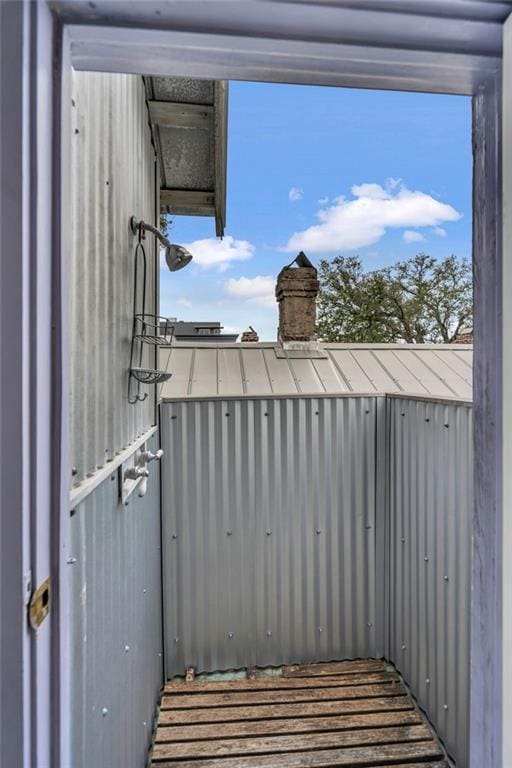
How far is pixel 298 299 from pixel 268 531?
190 cm

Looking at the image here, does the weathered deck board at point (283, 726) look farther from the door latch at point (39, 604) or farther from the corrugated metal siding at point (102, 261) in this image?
the door latch at point (39, 604)

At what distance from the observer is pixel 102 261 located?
1.30 m

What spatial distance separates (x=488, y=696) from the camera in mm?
675

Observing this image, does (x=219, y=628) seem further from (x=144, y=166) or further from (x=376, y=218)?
(x=376, y=218)

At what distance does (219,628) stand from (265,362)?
1.95 m

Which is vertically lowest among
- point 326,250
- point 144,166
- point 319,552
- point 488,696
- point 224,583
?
point 224,583

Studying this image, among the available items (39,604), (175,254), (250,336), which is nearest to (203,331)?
(250,336)

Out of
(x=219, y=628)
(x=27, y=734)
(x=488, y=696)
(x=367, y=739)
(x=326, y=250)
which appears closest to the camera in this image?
(x=27, y=734)

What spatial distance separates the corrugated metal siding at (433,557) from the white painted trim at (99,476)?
1561 millimetres

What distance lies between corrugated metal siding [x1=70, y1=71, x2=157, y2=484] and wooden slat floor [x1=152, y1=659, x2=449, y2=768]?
1.75 m

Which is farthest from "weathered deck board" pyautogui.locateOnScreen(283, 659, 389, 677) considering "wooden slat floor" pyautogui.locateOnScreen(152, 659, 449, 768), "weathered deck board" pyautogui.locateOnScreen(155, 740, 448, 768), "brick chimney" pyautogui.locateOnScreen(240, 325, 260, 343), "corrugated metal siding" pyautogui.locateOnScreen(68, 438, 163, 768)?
"brick chimney" pyautogui.locateOnScreen(240, 325, 260, 343)

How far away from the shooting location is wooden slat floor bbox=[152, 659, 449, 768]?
1974mm

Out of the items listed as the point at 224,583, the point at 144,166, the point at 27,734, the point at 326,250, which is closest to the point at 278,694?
the point at 224,583

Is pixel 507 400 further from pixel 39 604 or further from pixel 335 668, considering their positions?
pixel 335 668
